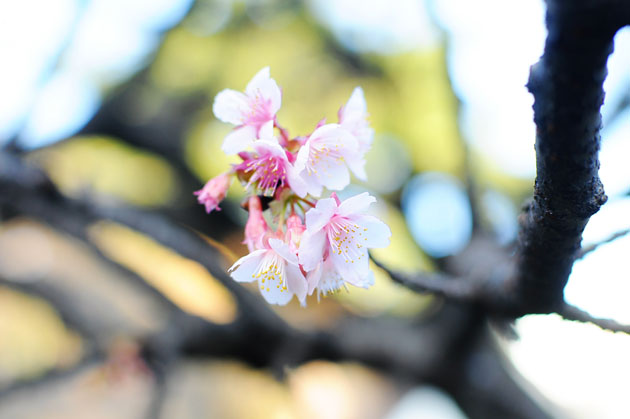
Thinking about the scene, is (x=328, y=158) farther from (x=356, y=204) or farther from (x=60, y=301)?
(x=60, y=301)

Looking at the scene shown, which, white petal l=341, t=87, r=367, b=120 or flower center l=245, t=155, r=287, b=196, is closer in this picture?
flower center l=245, t=155, r=287, b=196

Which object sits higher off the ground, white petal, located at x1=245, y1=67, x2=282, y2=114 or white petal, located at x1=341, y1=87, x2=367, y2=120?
white petal, located at x1=341, y1=87, x2=367, y2=120

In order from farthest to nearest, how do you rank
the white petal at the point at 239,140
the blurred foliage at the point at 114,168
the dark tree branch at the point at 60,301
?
the blurred foliage at the point at 114,168 < the dark tree branch at the point at 60,301 < the white petal at the point at 239,140

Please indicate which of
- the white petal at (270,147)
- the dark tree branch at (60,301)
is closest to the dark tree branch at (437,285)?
the white petal at (270,147)

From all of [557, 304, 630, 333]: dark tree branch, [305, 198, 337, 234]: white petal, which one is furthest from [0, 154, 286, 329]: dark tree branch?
[557, 304, 630, 333]: dark tree branch

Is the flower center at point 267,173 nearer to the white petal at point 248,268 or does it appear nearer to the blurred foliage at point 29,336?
the white petal at point 248,268

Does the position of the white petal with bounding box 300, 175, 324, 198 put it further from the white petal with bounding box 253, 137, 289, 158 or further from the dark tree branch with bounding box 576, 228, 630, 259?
the dark tree branch with bounding box 576, 228, 630, 259

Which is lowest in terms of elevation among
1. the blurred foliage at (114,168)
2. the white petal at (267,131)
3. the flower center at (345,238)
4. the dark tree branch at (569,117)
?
the flower center at (345,238)

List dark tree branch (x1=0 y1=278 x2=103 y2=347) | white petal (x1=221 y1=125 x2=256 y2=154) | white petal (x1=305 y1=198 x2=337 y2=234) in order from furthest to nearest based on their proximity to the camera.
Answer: dark tree branch (x1=0 y1=278 x2=103 y2=347), white petal (x1=221 y1=125 x2=256 y2=154), white petal (x1=305 y1=198 x2=337 y2=234)
